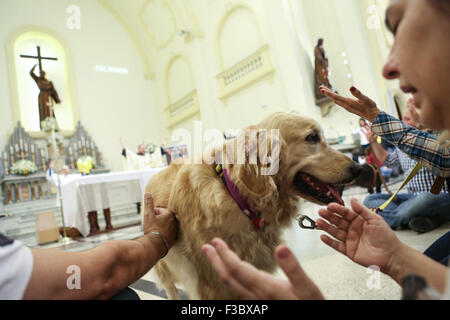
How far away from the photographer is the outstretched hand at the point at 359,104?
700mm

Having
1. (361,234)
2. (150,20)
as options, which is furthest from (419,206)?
(150,20)

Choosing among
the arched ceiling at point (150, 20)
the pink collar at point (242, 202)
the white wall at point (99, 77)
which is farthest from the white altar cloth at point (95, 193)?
the pink collar at point (242, 202)

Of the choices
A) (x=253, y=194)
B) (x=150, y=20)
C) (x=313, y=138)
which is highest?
(x=150, y=20)

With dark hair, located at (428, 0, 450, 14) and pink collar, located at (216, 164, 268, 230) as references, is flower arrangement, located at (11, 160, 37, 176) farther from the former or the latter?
dark hair, located at (428, 0, 450, 14)

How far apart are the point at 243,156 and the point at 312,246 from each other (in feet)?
1.98

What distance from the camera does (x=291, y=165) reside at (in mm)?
824

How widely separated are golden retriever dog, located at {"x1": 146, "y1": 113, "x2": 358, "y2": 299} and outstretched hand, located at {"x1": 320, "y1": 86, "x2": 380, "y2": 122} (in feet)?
0.55

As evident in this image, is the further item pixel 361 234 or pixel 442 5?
pixel 361 234

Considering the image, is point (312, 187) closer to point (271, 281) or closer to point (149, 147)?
point (271, 281)

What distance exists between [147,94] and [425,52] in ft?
13.5

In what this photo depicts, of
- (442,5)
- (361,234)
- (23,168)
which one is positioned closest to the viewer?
(442,5)

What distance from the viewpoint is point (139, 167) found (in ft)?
14.1

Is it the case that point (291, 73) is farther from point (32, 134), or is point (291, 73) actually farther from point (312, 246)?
point (32, 134)

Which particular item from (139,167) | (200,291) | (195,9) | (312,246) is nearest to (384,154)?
(312,246)
